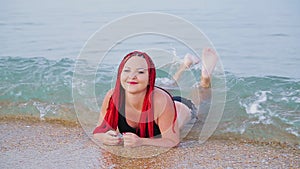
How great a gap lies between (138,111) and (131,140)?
0.75 ft

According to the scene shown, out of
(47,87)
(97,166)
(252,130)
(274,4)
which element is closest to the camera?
(97,166)

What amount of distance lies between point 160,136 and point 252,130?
890 millimetres

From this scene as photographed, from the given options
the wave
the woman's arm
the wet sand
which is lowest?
the wet sand

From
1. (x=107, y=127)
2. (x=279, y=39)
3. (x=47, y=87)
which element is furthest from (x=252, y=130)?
(x=279, y=39)

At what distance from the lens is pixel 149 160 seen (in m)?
3.31

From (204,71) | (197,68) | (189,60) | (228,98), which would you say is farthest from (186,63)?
(197,68)

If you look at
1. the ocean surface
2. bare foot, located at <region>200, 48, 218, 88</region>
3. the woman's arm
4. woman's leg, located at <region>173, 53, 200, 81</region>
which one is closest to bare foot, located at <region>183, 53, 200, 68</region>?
woman's leg, located at <region>173, 53, 200, 81</region>

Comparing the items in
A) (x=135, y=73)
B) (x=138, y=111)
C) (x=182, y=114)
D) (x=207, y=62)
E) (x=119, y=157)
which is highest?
(x=135, y=73)

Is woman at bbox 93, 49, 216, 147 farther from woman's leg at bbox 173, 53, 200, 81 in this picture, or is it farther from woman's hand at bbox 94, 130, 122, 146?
woman's leg at bbox 173, 53, 200, 81

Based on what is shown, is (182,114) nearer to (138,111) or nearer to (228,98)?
(138,111)

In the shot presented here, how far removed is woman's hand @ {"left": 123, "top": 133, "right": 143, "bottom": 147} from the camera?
3426 mm

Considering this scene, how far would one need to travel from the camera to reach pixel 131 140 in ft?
11.2

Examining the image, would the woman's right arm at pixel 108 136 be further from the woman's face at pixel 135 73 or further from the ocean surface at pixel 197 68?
the ocean surface at pixel 197 68

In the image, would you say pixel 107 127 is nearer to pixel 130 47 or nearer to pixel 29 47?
pixel 130 47
